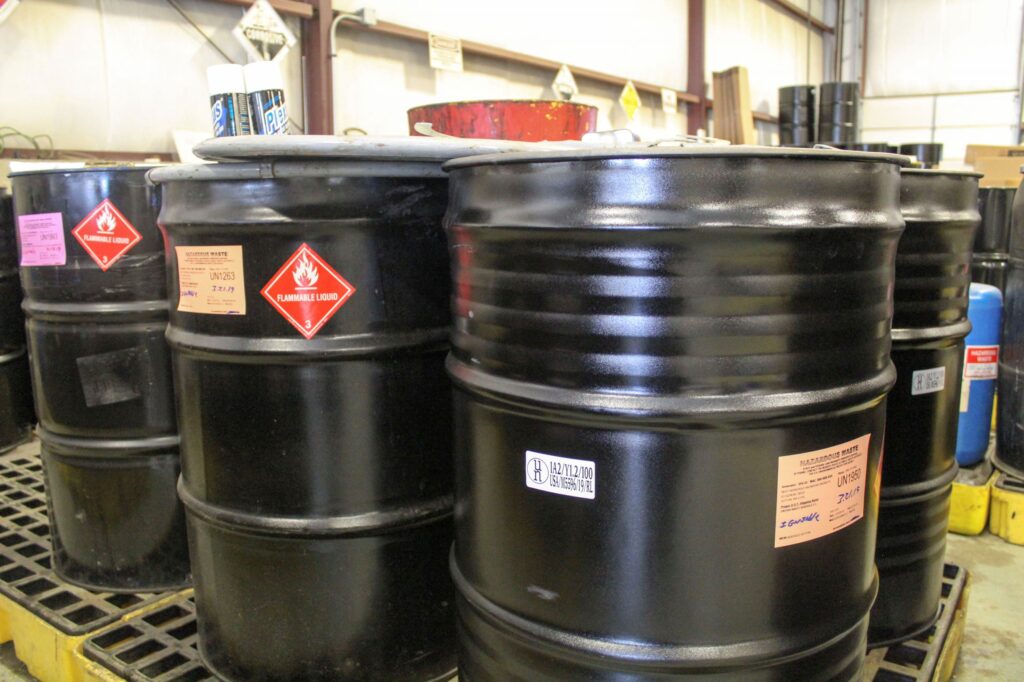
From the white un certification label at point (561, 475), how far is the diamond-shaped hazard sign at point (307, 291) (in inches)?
17.0

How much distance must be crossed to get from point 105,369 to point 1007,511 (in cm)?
255

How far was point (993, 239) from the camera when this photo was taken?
10.6 feet

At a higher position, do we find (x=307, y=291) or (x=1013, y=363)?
(x=307, y=291)

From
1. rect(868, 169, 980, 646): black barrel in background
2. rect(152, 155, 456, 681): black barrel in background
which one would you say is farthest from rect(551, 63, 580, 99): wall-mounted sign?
rect(152, 155, 456, 681): black barrel in background

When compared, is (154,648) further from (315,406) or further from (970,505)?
(970,505)

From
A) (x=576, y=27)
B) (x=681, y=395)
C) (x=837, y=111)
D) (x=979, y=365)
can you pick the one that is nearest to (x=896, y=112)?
(x=837, y=111)

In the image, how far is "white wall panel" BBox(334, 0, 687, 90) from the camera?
4.77 m

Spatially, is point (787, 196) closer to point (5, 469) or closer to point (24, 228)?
point (24, 228)

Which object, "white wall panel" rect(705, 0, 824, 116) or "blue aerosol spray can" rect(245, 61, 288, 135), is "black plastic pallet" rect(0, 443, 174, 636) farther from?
"white wall panel" rect(705, 0, 824, 116)

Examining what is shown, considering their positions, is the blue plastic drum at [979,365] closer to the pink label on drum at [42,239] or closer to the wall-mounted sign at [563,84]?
the pink label on drum at [42,239]

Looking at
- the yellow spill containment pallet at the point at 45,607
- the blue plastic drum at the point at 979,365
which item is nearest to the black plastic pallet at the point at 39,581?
the yellow spill containment pallet at the point at 45,607

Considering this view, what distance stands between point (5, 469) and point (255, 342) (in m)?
1.75

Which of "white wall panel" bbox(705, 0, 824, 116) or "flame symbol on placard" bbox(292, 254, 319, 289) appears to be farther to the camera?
"white wall panel" bbox(705, 0, 824, 116)

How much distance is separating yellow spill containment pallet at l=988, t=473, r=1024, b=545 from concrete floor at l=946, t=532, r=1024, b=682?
0.09ft
